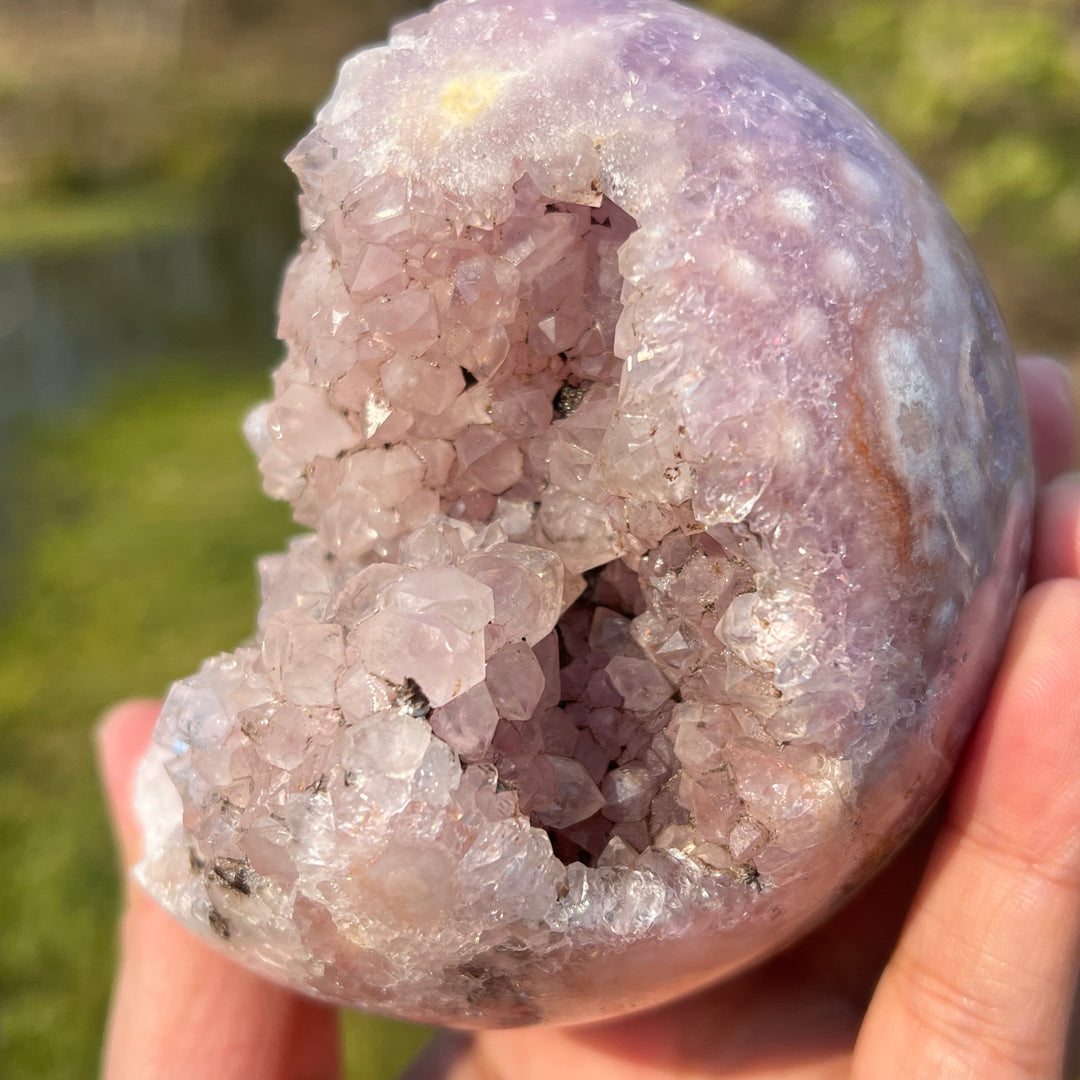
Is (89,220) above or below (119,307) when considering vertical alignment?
above

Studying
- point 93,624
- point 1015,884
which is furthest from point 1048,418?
point 93,624

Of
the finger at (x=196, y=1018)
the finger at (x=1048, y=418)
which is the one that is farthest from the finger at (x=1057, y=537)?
the finger at (x=196, y=1018)

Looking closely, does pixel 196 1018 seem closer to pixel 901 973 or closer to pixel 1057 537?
pixel 901 973

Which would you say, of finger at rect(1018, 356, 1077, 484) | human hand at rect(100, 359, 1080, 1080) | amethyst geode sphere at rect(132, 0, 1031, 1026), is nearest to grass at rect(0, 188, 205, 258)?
human hand at rect(100, 359, 1080, 1080)

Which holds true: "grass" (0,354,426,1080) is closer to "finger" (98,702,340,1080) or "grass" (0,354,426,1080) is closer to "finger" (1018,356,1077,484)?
"finger" (98,702,340,1080)

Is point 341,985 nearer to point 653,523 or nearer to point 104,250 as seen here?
point 653,523

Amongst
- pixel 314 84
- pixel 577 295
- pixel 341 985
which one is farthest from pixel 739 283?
pixel 314 84

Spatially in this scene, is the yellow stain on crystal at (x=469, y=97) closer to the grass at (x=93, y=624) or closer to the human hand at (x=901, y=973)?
the human hand at (x=901, y=973)
